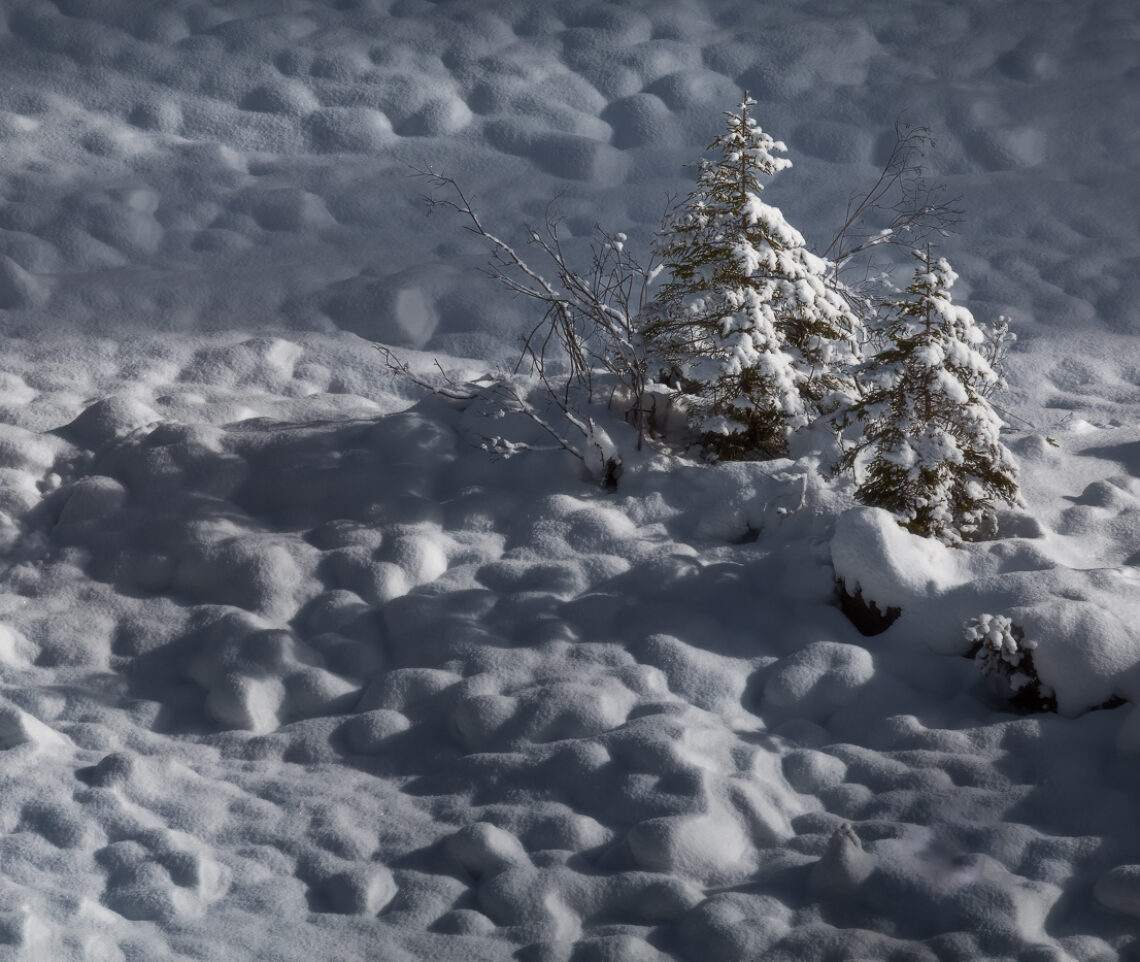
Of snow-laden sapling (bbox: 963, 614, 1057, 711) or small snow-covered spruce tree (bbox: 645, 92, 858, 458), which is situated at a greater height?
small snow-covered spruce tree (bbox: 645, 92, 858, 458)

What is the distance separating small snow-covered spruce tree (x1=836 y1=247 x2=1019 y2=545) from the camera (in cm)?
360

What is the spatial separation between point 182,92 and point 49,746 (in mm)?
4968

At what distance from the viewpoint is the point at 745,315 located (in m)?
3.93

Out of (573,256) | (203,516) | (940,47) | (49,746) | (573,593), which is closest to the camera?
(49,746)

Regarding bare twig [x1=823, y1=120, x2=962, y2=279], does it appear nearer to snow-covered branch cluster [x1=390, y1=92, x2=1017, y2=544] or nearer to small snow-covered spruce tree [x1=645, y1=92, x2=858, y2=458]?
snow-covered branch cluster [x1=390, y1=92, x2=1017, y2=544]

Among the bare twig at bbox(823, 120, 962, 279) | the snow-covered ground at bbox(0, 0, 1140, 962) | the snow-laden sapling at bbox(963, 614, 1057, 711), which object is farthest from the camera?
the bare twig at bbox(823, 120, 962, 279)

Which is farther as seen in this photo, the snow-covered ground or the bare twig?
the bare twig

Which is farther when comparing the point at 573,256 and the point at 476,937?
the point at 573,256

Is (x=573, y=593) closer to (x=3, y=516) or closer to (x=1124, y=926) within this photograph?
(x=1124, y=926)

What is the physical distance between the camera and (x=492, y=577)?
12.6 ft

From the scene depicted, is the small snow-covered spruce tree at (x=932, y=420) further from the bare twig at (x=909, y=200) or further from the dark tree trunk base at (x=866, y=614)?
the bare twig at (x=909, y=200)

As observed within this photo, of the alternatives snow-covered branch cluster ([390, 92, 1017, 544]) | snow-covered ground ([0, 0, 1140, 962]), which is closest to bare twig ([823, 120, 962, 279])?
snow-covered ground ([0, 0, 1140, 962])

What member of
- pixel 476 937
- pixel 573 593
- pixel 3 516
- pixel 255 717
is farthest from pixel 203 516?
pixel 476 937

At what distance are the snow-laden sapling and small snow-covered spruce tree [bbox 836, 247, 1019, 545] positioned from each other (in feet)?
1.65
